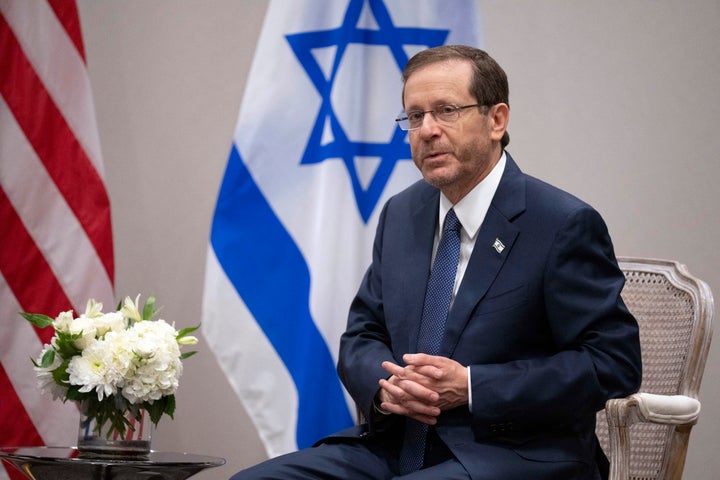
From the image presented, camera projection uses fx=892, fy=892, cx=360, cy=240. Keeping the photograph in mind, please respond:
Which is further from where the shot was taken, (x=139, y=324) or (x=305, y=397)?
(x=305, y=397)

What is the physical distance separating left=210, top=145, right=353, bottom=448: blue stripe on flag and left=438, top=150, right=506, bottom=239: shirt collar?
34.2 inches

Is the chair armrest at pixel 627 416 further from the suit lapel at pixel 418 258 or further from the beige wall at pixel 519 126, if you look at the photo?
the beige wall at pixel 519 126

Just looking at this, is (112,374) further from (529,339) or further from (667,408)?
(667,408)

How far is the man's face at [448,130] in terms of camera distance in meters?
2.34

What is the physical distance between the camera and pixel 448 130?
7.67 feet

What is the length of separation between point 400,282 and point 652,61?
186cm

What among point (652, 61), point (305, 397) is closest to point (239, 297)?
point (305, 397)

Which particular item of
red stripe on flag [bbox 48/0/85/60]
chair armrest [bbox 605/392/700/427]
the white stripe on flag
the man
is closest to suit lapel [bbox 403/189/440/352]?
the man

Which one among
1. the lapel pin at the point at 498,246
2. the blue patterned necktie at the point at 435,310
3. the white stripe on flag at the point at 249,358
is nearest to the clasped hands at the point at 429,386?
the blue patterned necktie at the point at 435,310

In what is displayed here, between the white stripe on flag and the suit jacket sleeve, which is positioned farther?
the white stripe on flag

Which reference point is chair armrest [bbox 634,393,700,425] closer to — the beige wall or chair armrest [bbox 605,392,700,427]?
chair armrest [bbox 605,392,700,427]

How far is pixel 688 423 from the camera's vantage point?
236cm

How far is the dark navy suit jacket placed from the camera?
209 cm

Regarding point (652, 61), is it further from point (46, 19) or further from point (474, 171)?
point (46, 19)
